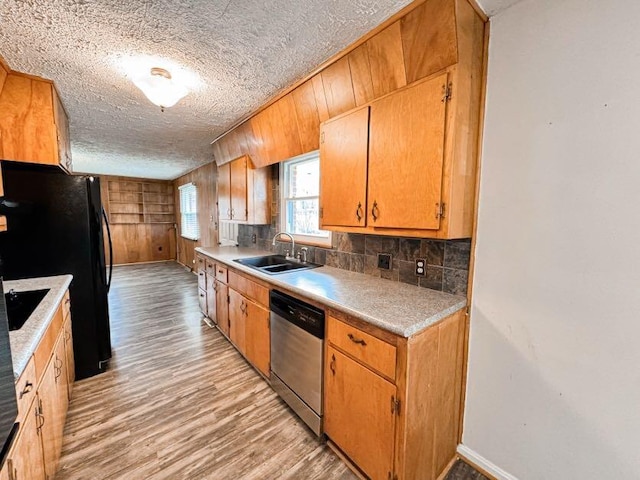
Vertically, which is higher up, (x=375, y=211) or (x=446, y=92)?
(x=446, y=92)

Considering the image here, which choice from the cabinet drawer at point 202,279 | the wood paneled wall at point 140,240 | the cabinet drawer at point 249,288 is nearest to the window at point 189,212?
the wood paneled wall at point 140,240

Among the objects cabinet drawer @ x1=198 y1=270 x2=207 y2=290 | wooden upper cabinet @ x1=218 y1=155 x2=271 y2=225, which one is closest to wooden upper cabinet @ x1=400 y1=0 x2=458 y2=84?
wooden upper cabinet @ x1=218 y1=155 x2=271 y2=225

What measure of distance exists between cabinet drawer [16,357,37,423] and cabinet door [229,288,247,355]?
1.42 metres

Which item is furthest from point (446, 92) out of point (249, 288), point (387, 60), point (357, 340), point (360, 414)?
point (249, 288)

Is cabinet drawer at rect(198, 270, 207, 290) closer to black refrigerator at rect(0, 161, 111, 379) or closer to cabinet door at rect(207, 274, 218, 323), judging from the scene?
cabinet door at rect(207, 274, 218, 323)

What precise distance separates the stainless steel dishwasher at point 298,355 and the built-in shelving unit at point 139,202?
7249 mm

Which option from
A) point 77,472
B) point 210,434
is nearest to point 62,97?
point 77,472

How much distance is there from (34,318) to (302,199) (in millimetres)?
2146

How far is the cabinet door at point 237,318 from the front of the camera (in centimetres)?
250

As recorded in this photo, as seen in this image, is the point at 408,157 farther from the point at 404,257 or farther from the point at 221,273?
the point at 221,273

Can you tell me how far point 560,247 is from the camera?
1.21 metres

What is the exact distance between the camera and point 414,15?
4.30 ft

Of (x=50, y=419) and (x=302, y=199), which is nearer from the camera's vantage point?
(x=50, y=419)

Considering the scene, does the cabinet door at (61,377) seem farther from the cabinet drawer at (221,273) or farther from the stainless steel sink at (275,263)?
the stainless steel sink at (275,263)
